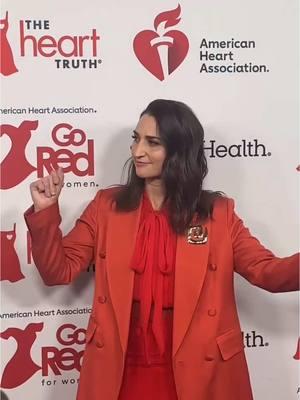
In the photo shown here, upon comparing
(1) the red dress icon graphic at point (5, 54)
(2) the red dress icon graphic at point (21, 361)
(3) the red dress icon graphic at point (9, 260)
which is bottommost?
(2) the red dress icon graphic at point (21, 361)

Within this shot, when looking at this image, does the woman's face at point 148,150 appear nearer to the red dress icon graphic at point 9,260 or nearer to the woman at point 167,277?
the woman at point 167,277

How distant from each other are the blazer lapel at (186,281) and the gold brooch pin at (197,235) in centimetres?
1

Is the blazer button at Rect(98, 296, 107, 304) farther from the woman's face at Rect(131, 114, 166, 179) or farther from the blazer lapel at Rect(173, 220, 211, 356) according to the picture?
the woman's face at Rect(131, 114, 166, 179)

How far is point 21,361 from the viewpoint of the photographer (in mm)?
1996

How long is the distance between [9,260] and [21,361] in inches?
12.1

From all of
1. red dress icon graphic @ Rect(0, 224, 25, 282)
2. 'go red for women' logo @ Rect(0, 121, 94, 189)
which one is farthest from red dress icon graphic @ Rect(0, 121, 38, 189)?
red dress icon graphic @ Rect(0, 224, 25, 282)

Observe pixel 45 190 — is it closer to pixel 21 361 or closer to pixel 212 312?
pixel 212 312

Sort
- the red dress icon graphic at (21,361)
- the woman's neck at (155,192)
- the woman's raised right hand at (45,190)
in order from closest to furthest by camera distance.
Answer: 1. the woman's raised right hand at (45,190)
2. the woman's neck at (155,192)
3. the red dress icon graphic at (21,361)

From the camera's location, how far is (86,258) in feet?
5.75

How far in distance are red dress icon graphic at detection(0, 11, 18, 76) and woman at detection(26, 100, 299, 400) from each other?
0.44m

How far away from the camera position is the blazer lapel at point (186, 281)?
63.9 inches

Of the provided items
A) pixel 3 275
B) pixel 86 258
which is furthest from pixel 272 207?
pixel 3 275

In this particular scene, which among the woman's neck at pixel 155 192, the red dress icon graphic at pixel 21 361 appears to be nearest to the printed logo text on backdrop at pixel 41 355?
the red dress icon graphic at pixel 21 361

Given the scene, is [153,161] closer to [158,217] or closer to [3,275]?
[158,217]
